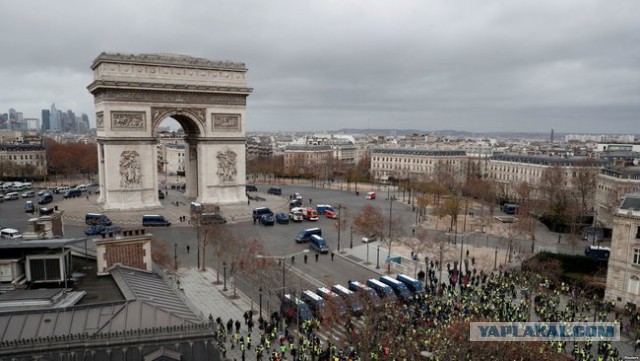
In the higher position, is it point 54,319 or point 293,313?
point 54,319

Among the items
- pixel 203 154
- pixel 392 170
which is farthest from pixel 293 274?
pixel 392 170

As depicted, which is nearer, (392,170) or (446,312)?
(446,312)

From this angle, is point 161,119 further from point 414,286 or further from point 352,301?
point 352,301

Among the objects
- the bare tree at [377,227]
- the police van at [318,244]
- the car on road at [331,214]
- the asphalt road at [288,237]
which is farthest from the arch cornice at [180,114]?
the police van at [318,244]

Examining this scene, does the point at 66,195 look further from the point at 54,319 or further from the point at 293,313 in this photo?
the point at 54,319

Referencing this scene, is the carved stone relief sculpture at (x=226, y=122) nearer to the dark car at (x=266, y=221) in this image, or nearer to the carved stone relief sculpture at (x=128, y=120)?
the carved stone relief sculpture at (x=128, y=120)
